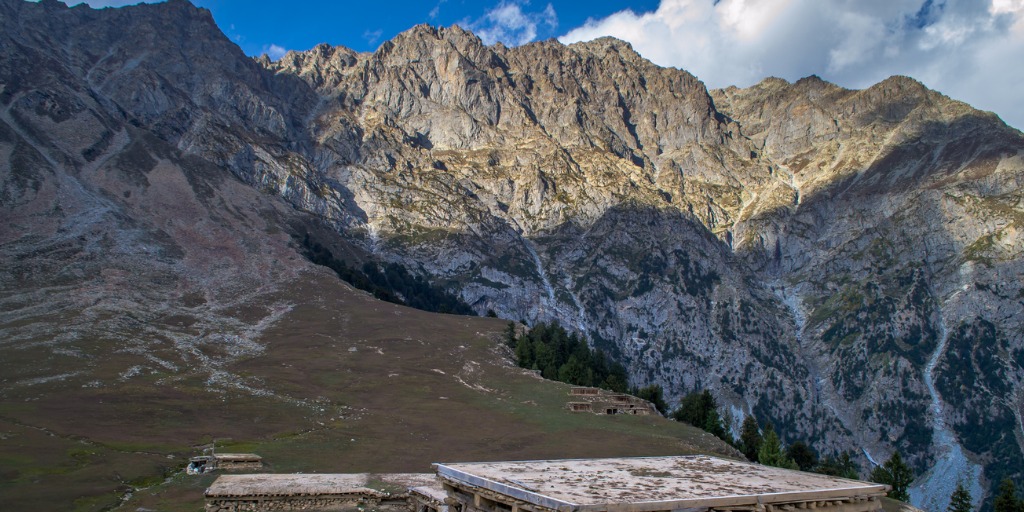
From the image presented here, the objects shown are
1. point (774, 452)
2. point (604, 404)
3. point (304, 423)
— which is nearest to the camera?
point (304, 423)

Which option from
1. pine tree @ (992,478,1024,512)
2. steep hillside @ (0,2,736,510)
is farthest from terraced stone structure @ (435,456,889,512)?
pine tree @ (992,478,1024,512)

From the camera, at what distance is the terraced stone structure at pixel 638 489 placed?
1662 cm

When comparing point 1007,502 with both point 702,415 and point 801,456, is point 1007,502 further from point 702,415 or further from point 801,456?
point 702,415

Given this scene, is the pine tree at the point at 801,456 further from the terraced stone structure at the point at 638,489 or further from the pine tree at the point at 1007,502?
the terraced stone structure at the point at 638,489

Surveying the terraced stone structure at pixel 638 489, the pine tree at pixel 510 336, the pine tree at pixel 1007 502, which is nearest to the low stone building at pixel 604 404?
the pine tree at pixel 510 336

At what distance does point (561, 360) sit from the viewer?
12512 centimetres

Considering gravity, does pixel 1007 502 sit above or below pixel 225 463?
above

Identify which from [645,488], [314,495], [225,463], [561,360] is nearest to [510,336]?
[561,360]

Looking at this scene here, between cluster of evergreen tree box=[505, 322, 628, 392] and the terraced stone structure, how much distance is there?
8734 cm

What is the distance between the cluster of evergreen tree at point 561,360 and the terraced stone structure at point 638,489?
87.3 meters

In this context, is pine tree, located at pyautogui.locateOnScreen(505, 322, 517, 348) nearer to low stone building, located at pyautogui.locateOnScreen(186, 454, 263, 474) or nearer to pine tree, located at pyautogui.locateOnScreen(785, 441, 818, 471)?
pine tree, located at pyautogui.locateOnScreen(785, 441, 818, 471)

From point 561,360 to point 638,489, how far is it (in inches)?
4256

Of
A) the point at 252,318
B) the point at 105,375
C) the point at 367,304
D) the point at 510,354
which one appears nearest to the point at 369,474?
the point at 105,375

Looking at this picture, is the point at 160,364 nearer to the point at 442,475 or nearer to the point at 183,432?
the point at 183,432
